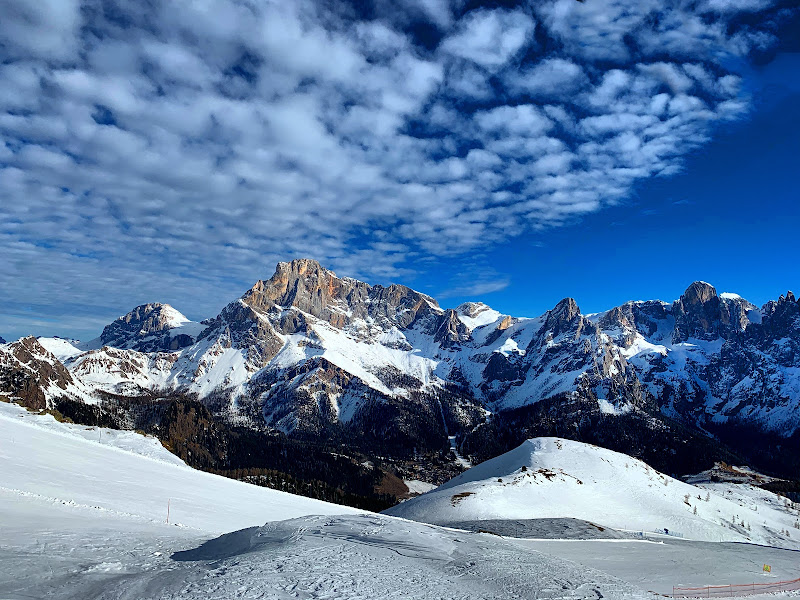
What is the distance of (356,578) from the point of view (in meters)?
13.6

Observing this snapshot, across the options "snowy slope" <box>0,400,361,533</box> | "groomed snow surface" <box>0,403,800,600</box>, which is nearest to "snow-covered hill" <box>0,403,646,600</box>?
"groomed snow surface" <box>0,403,800,600</box>

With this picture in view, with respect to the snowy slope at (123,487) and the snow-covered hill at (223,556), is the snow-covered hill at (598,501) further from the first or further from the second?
the snow-covered hill at (223,556)

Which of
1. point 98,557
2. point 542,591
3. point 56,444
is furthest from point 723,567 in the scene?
point 56,444

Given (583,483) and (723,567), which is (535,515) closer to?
(583,483)

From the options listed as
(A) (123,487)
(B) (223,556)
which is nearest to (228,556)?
(B) (223,556)

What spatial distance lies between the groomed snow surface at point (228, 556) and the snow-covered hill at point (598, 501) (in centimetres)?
2978

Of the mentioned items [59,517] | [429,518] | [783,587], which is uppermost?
[59,517]

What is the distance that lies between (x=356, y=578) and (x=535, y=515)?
55234mm

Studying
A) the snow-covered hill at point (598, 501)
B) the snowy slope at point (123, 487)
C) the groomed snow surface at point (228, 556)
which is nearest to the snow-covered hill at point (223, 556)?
the groomed snow surface at point (228, 556)

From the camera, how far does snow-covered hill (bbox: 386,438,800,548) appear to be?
61.2m

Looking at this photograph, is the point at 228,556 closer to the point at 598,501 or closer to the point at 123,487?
the point at 123,487

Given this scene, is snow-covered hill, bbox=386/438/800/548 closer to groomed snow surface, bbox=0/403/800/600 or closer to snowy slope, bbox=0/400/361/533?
snowy slope, bbox=0/400/361/533

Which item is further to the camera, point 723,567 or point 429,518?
point 429,518

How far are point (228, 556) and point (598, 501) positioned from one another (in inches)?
2585
